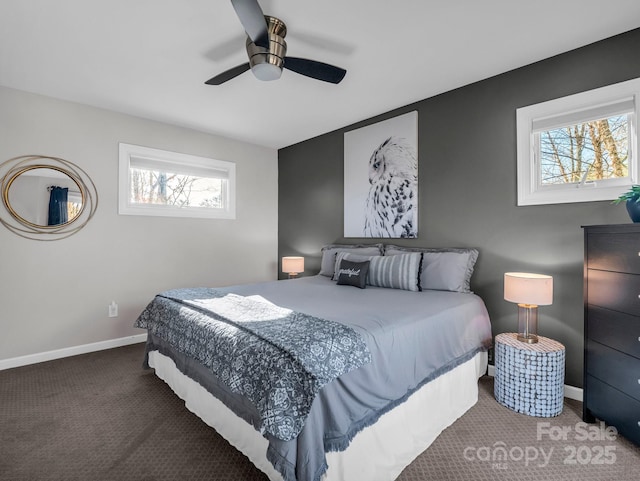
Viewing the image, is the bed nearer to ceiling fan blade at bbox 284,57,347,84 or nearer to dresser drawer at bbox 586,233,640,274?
dresser drawer at bbox 586,233,640,274

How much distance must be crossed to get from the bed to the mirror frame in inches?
58.0

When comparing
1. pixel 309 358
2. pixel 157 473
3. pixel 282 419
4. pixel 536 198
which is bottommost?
pixel 157 473

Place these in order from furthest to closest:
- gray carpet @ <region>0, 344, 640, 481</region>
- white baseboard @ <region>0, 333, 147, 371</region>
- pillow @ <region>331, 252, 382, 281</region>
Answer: pillow @ <region>331, 252, 382, 281</region>
white baseboard @ <region>0, 333, 147, 371</region>
gray carpet @ <region>0, 344, 640, 481</region>

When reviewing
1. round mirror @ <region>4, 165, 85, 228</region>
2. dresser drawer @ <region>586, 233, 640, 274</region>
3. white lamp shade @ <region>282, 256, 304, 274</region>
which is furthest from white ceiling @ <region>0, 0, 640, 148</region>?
white lamp shade @ <region>282, 256, 304, 274</region>

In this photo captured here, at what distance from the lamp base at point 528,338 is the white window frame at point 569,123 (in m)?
1.02

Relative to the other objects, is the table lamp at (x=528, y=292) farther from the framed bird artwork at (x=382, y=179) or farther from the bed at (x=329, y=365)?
the framed bird artwork at (x=382, y=179)

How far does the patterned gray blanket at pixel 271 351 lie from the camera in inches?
48.9

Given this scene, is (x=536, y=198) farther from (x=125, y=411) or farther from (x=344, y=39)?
(x=125, y=411)

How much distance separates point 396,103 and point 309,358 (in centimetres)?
287

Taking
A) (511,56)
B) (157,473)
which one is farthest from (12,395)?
(511,56)

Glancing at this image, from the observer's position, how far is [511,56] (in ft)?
7.91

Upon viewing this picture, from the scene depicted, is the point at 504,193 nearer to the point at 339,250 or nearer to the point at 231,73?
the point at 339,250

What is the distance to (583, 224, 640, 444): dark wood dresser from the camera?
1691 millimetres

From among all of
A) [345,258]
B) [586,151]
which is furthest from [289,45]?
[586,151]
